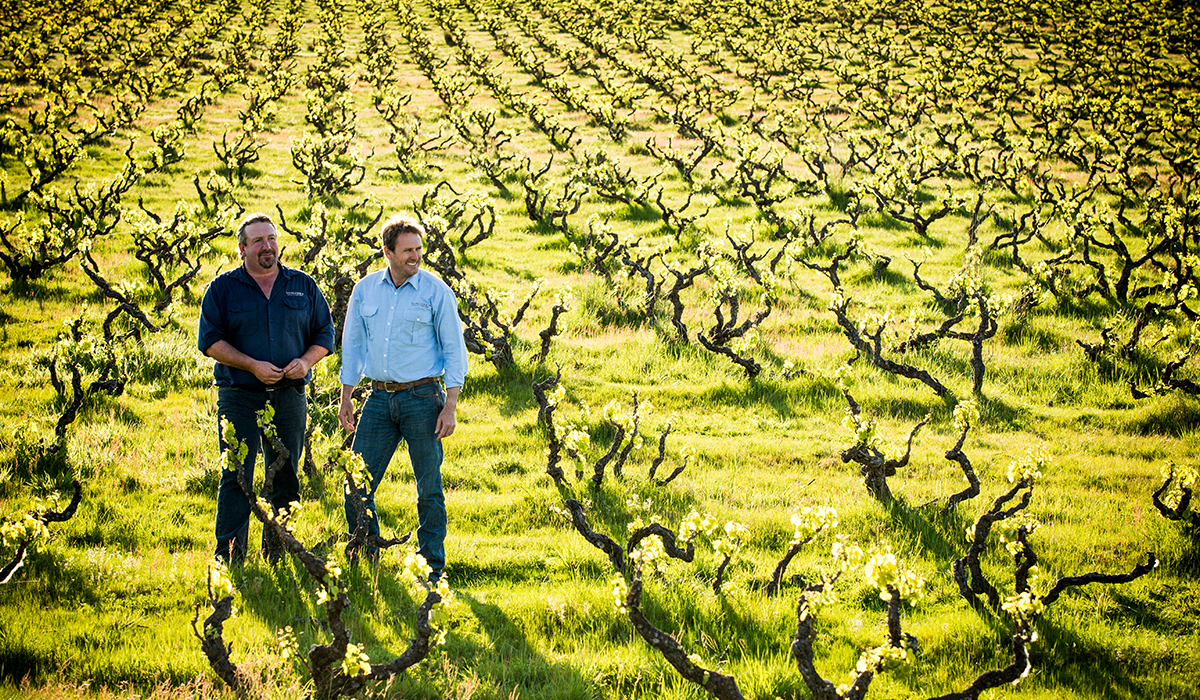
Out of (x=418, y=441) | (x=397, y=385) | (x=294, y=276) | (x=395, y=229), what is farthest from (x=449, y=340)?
(x=294, y=276)

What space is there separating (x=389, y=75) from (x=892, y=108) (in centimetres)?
2695

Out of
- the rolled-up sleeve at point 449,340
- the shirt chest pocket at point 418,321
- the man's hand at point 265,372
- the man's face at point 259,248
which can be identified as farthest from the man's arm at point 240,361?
the rolled-up sleeve at point 449,340

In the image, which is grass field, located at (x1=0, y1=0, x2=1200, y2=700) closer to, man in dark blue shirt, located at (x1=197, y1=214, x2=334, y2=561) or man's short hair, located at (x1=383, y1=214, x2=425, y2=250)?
man in dark blue shirt, located at (x1=197, y1=214, x2=334, y2=561)

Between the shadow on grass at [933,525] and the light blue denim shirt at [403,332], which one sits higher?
the light blue denim shirt at [403,332]

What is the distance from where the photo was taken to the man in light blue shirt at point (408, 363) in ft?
19.1

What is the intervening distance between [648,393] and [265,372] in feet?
19.5

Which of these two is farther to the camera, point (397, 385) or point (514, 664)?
point (397, 385)

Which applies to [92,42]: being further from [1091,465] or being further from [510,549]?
[1091,465]

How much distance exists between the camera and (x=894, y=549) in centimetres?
686

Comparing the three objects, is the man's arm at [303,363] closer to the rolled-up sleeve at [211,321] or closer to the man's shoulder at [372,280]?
the rolled-up sleeve at [211,321]

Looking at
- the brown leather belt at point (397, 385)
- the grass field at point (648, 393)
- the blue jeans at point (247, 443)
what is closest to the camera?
the grass field at point (648, 393)

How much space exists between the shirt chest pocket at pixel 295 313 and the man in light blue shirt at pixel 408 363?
516 millimetres

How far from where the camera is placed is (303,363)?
19.8 ft

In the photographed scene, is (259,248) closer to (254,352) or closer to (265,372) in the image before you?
(254,352)
